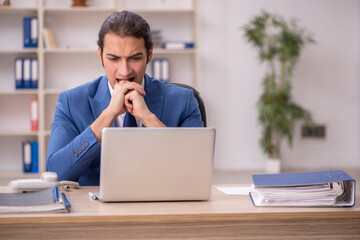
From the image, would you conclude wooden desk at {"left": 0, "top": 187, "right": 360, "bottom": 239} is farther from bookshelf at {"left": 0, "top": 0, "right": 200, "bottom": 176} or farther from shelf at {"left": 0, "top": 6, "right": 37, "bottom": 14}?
shelf at {"left": 0, "top": 6, "right": 37, "bottom": 14}

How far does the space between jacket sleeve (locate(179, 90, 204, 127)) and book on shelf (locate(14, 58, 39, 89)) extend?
3.36 m

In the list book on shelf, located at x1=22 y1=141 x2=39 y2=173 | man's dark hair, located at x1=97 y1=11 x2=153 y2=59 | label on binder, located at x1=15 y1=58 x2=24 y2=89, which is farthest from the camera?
book on shelf, located at x1=22 y1=141 x2=39 y2=173

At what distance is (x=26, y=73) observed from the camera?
16.5 ft

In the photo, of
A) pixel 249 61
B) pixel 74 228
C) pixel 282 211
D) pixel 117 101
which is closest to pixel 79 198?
pixel 74 228

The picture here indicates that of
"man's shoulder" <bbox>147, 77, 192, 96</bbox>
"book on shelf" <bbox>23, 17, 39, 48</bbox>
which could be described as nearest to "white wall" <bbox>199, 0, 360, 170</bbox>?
"book on shelf" <bbox>23, 17, 39, 48</bbox>

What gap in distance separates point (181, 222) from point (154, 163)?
17cm

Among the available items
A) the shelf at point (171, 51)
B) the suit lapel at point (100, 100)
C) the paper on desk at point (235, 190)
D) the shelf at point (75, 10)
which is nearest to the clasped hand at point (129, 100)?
the suit lapel at point (100, 100)

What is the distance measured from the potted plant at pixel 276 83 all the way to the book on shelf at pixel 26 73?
7.01 ft

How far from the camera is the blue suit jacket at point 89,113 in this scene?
1.71 meters

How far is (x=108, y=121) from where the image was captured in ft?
5.42

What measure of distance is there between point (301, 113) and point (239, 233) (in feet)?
13.5

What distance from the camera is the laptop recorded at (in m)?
1.32

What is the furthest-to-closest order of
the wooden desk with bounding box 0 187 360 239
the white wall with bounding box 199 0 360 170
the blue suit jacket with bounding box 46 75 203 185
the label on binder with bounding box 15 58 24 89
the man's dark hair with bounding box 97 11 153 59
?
1. the white wall with bounding box 199 0 360 170
2. the label on binder with bounding box 15 58 24 89
3. the man's dark hair with bounding box 97 11 153 59
4. the blue suit jacket with bounding box 46 75 203 185
5. the wooden desk with bounding box 0 187 360 239

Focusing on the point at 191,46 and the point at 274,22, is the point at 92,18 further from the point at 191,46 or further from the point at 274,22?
the point at 274,22
